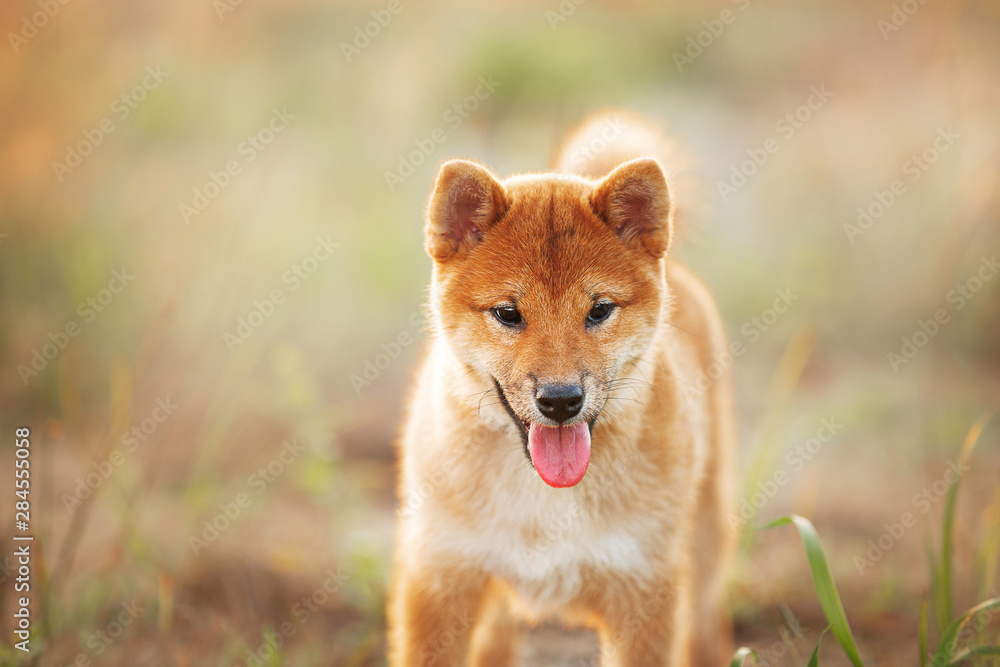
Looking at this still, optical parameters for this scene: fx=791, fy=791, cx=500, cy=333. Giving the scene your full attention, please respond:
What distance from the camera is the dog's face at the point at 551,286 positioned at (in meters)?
2.55

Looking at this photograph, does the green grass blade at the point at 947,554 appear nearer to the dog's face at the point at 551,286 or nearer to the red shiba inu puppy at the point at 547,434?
the red shiba inu puppy at the point at 547,434

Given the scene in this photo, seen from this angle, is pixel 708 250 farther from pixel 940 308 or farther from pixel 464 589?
pixel 464 589

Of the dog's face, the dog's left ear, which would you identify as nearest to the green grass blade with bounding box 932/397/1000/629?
the dog's face

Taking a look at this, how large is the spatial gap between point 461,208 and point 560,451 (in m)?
0.94

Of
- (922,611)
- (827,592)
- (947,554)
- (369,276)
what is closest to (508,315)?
(827,592)

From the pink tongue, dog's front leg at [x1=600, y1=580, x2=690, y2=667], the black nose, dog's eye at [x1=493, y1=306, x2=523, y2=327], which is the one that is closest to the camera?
the black nose

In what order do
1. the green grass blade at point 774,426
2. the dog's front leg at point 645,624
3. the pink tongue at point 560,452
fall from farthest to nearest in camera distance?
1. the green grass blade at point 774,426
2. the dog's front leg at point 645,624
3. the pink tongue at point 560,452

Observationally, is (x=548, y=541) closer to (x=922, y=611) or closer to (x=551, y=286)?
(x=551, y=286)

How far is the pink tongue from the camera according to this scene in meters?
2.55

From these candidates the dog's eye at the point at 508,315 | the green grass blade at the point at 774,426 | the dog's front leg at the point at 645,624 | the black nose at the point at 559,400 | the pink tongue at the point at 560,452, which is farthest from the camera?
the green grass blade at the point at 774,426

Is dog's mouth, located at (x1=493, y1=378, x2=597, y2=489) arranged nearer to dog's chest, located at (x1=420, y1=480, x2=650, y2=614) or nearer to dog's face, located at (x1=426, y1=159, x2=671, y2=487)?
dog's face, located at (x1=426, y1=159, x2=671, y2=487)

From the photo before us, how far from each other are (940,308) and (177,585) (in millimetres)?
6099

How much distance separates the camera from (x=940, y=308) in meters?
6.61

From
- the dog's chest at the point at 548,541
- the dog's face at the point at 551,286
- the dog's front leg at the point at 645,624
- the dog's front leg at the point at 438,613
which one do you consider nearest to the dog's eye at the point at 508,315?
the dog's face at the point at 551,286
